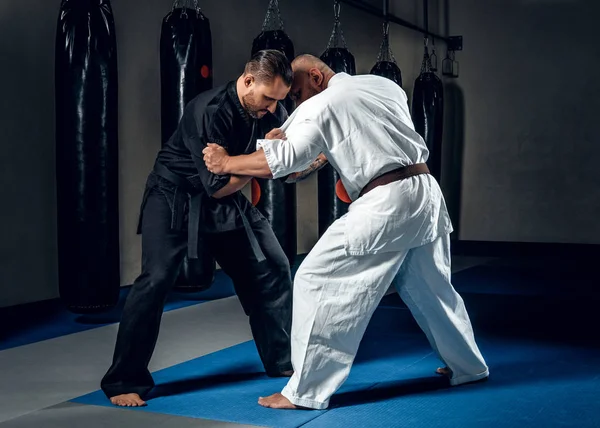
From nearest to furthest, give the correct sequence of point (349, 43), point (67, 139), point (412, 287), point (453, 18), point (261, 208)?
point (412, 287) < point (67, 139) < point (261, 208) < point (349, 43) < point (453, 18)

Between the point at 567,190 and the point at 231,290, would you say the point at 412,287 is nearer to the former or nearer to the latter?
the point at 231,290

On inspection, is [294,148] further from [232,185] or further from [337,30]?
[337,30]

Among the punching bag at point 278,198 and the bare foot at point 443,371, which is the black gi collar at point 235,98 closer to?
the bare foot at point 443,371

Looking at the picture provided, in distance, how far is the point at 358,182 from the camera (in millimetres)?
2859

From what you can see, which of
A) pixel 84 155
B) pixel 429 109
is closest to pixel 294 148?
pixel 84 155

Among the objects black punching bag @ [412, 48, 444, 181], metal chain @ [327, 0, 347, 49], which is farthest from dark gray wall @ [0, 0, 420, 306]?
black punching bag @ [412, 48, 444, 181]

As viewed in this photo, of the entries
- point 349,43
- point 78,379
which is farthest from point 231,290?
point 349,43

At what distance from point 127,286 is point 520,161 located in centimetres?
546

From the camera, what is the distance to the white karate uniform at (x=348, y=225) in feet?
8.96

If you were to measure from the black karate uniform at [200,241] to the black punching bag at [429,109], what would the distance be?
552 centimetres

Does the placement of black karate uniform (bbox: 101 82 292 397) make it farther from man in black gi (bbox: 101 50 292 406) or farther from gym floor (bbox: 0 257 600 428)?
gym floor (bbox: 0 257 600 428)

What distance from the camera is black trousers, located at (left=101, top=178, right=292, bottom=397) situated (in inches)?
113

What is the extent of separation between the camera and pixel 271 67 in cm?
280

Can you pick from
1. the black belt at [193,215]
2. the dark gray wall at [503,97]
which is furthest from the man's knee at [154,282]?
the dark gray wall at [503,97]
